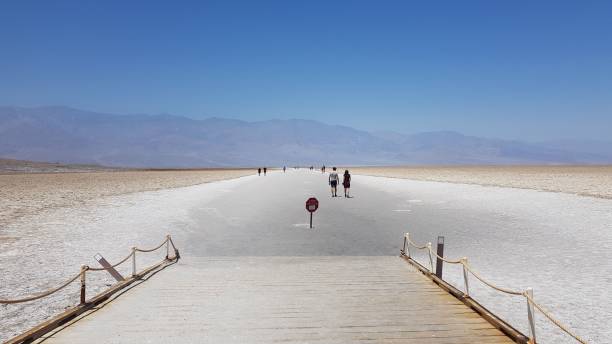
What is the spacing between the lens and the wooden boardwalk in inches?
254

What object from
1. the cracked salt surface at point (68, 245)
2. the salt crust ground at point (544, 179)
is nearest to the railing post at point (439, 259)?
the cracked salt surface at point (68, 245)

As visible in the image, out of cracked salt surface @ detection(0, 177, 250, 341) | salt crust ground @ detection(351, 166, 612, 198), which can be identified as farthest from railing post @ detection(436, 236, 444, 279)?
salt crust ground @ detection(351, 166, 612, 198)

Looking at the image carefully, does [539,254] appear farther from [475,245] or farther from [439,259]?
[439,259]

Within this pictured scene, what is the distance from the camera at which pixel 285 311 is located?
741 cm

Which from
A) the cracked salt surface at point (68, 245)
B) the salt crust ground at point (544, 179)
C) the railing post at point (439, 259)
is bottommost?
the cracked salt surface at point (68, 245)

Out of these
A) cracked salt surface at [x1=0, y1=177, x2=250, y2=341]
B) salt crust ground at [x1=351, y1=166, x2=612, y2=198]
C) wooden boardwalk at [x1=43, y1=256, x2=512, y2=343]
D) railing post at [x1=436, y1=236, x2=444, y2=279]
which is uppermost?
salt crust ground at [x1=351, y1=166, x2=612, y2=198]

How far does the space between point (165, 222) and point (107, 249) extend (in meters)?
5.42

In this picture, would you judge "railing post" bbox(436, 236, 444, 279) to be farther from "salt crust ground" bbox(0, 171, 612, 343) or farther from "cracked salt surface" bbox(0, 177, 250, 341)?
"cracked salt surface" bbox(0, 177, 250, 341)

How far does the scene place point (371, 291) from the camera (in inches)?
340

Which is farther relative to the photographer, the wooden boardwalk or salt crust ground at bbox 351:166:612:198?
salt crust ground at bbox 351:166:612:198

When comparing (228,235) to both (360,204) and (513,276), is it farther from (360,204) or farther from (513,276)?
(360,204)

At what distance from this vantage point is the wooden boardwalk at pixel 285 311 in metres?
6.45

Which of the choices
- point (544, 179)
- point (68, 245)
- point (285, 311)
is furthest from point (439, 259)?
point (544, 179)

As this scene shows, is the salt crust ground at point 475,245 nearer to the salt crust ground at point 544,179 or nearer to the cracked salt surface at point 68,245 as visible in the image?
the cracked salt surface at point 68,245
